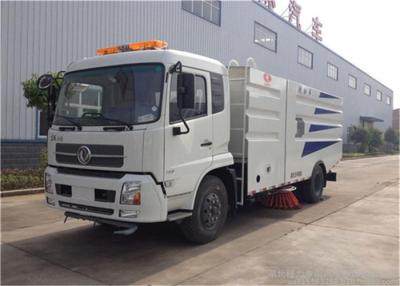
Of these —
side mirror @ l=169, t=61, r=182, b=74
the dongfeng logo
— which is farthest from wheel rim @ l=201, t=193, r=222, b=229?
side mirror @ l=169, t=61, r=182, b=74

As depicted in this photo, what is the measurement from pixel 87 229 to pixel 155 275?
2.47 metres

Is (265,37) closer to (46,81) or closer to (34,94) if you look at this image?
(34,94)

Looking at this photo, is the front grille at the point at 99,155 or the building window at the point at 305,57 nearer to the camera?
the front grille at the point at 99,155

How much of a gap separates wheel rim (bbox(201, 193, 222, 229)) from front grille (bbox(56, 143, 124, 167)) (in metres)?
1.51

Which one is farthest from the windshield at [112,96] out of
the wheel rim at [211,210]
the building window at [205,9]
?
the building window at [205,9]

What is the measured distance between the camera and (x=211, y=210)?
605cm

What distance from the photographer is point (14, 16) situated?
39.7ft

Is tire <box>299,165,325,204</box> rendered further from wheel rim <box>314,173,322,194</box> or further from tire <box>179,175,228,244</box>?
tire <box>179,175,228,244</box>

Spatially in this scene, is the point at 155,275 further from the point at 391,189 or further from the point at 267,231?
the point at 391,189

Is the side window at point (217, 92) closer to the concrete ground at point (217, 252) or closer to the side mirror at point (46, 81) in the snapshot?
the concrete ground at point (217, 252)

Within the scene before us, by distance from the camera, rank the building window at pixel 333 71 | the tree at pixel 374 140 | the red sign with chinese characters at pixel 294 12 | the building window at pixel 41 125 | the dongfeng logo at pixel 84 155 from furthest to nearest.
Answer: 1. the tree at pixel 374 140
2. the building window at pixel 333 71
3. the red sign with chinese characters at pixel 294 12
4. the building window at pixel 41 125
5. the dongfeng logo at pixel 84 155

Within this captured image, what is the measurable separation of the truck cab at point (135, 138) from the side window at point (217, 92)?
3 cm

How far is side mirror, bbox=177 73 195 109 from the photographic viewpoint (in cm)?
518

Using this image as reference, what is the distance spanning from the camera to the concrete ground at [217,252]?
4766mm
